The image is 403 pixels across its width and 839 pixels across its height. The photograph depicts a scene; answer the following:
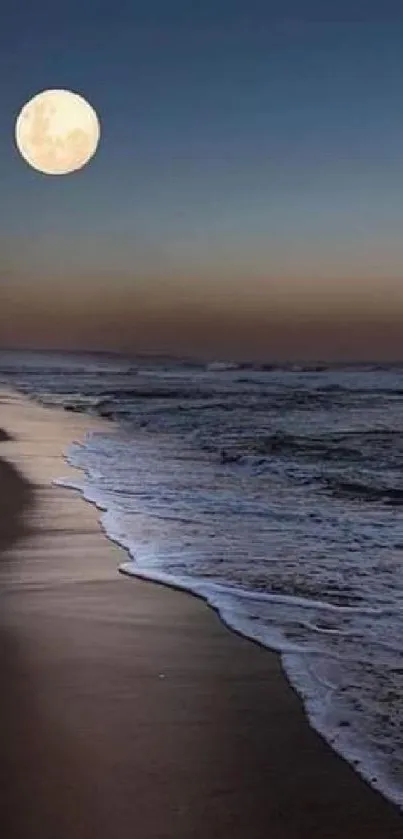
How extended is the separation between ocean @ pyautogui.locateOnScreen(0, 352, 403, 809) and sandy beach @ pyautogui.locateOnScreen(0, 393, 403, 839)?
0.21 m

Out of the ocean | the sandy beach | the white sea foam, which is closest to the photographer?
the sandy beach

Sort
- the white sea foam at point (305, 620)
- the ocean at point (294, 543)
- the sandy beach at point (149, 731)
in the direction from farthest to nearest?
the ocean at point (294, 543)
the white sea foam at point (305, 620)
the sandy beach at point (149, 731)

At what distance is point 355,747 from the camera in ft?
13.3

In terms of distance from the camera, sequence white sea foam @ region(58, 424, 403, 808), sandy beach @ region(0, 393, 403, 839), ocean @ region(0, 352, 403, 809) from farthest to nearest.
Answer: ocean @ region(0, 352, 403, 809)
white sea foam @ region(58, 424, 403, 808)
sandy beach @ region(0, 393, 403, 839)

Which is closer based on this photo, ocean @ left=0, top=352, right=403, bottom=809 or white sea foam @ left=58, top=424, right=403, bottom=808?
white sea foam @ left=58, top=424, right=403, bottom=808

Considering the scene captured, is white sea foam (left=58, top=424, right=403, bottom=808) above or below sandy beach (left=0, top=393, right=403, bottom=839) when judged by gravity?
below

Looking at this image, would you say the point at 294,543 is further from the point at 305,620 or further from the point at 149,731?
the point at 149,731

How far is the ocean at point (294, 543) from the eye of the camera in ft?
15.6

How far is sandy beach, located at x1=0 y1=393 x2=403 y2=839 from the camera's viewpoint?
3.38 metres

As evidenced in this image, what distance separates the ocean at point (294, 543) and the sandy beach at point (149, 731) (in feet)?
0.70

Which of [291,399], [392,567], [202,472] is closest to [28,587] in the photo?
[392,567]

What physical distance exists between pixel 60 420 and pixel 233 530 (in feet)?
52.7

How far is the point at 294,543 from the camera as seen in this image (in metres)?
8.58

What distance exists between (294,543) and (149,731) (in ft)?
14.9
